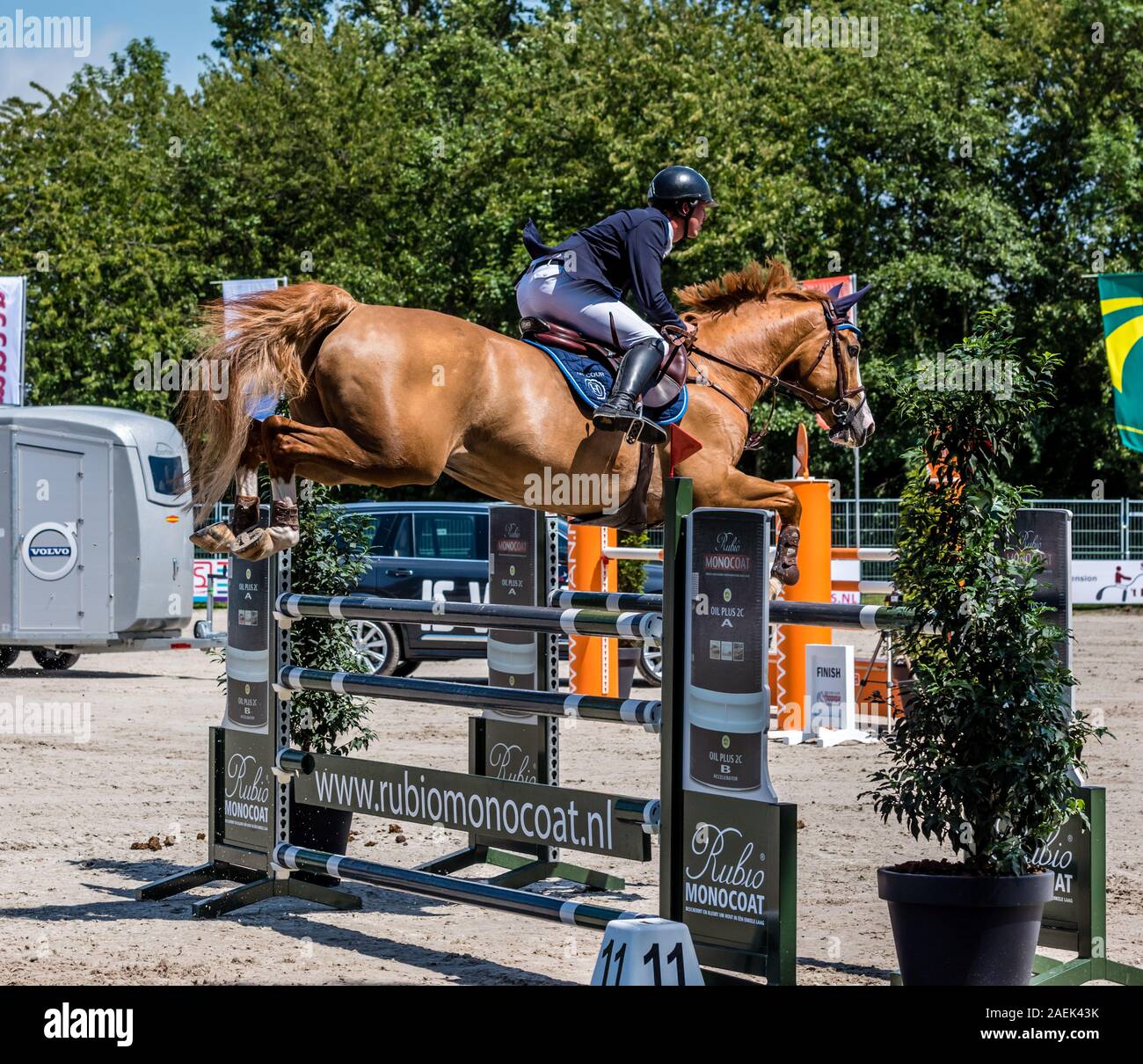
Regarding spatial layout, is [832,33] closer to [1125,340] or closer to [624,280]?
[1125,340]

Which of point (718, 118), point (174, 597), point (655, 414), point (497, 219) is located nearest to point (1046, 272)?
point (718, 118)

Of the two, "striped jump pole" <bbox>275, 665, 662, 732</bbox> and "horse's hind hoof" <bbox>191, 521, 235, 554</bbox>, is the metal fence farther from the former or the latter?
"horse's hind hoof" <bbox>191, 521, 235, 554</bbox>

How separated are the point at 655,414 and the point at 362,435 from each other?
1.17 meters

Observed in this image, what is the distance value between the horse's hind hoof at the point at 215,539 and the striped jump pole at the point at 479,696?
82 cm

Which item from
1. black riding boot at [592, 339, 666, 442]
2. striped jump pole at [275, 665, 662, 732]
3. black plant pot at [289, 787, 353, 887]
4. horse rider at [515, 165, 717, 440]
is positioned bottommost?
black plant pot at [289, 787, 353, 887]

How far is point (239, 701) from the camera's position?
21.4ft

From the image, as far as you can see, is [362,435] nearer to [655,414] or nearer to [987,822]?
[655,414]

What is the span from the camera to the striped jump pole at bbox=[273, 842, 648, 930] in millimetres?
4773

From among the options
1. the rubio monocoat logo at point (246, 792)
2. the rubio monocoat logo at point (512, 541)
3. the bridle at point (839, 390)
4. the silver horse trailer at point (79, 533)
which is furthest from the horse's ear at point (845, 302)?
the silver horse trailer at point (79, 533)

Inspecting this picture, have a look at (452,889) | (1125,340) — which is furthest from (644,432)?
(1125,340)

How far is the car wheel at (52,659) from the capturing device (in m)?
16.9

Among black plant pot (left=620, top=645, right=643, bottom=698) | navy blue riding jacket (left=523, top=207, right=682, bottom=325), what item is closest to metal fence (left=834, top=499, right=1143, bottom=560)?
black plant pot (left=620, top=645, right=643, bottom=698)

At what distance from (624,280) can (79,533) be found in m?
11.1

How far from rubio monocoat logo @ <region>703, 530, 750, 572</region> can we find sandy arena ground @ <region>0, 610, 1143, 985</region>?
1455 millimetres
